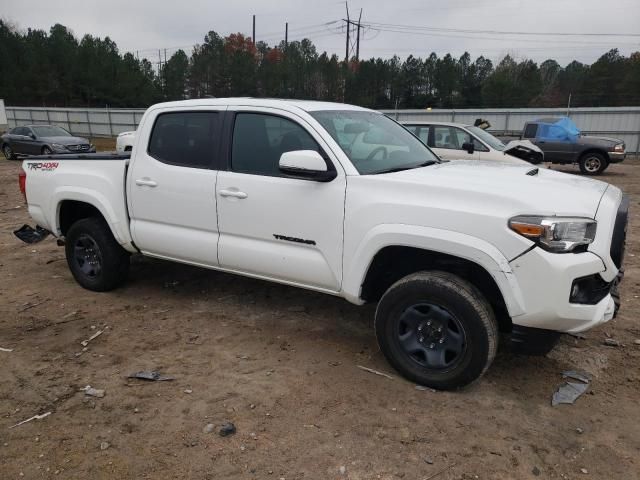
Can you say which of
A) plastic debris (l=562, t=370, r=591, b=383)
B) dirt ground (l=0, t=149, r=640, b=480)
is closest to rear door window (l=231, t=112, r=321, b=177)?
dirt ground (l=0, t=149, r=640, b=480)

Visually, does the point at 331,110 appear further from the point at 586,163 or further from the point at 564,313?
the point at 586,163

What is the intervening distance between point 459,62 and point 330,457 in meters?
57.5

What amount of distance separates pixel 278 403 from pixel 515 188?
6.52 feet

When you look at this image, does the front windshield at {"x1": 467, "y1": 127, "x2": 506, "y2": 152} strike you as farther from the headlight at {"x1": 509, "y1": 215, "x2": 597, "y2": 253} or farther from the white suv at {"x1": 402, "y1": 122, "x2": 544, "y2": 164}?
the headlight at {"x1": 509, "y1": 215, "x2": 597, "y2": 253}

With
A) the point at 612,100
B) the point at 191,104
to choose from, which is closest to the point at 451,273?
the point at 191,104

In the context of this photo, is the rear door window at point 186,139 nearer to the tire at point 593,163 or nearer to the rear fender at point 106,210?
the rear fender at point 106,210

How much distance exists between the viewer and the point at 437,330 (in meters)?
3.29

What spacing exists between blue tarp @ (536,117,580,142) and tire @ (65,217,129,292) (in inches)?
577

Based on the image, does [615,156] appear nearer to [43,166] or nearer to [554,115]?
[554,115]

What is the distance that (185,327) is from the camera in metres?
4.43

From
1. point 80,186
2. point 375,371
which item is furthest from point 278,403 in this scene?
point 80,186

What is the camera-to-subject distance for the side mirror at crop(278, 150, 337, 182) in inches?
135

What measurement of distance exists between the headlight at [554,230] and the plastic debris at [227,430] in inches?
77.5

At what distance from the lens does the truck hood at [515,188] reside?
116 inches
